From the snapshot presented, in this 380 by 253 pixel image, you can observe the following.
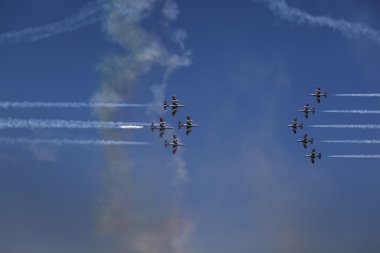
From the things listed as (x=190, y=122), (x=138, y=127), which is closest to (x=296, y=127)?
(x=190, y=122)

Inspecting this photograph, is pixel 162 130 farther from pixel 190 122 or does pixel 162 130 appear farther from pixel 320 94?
pixel 320 94

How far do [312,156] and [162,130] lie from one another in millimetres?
28438

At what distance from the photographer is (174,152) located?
137m

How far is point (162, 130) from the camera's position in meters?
135

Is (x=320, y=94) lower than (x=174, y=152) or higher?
higher

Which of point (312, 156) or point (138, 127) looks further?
point (312, 156)

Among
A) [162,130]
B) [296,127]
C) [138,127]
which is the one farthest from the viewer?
[296,127]

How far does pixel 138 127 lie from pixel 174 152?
1953 centimetres

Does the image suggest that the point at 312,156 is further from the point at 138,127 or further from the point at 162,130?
the point at 138,127

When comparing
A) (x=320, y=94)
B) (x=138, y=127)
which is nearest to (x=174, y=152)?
(x=138, y=127)

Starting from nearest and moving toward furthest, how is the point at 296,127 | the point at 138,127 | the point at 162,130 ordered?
the point at 138,127, the point at 162,130, the point at 296,127

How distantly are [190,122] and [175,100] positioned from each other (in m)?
5.42

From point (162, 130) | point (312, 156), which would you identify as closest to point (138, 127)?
point (162, 130)

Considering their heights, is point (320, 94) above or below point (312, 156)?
above
